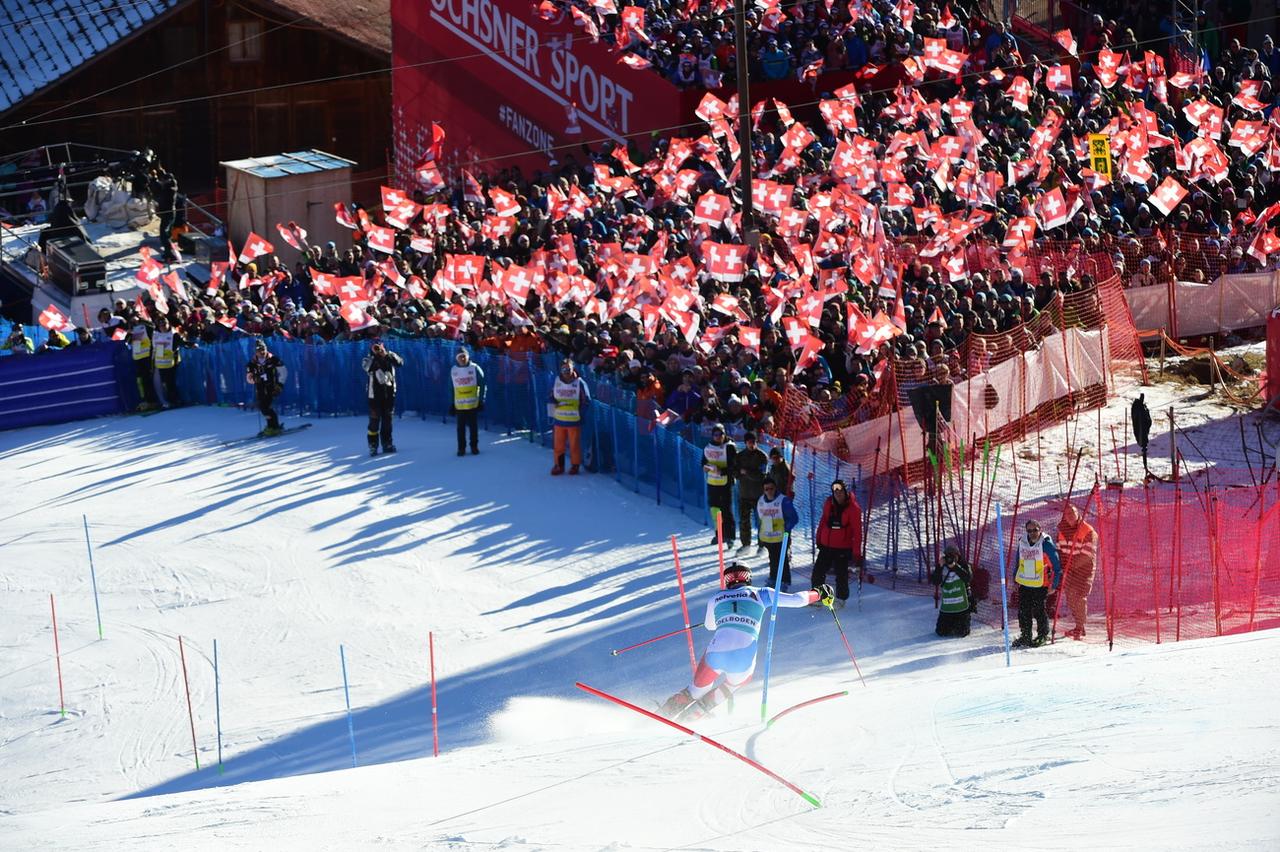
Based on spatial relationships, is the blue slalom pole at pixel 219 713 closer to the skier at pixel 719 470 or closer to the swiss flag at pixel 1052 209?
the skier at pixel 719 470

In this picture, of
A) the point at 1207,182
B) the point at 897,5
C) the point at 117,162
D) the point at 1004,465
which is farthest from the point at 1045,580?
the point at 117,162

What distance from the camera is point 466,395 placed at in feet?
73.8

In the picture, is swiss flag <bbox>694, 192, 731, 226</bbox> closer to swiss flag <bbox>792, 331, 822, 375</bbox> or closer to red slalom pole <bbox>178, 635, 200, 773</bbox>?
swiss flag <bbox>792, 331, 822, 375</bbox>

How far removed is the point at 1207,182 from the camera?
95.0ft

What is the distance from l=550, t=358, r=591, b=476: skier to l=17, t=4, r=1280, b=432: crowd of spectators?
53 cm

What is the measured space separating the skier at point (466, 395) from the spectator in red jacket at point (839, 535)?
6.12 metres

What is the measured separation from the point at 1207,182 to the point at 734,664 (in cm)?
1741

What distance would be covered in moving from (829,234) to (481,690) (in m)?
10.5

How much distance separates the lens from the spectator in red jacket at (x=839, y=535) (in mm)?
17516

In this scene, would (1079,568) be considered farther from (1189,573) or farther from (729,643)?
(729,643)

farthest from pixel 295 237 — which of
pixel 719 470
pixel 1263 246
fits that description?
pixel 1263 246

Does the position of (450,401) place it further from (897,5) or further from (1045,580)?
(897,5)

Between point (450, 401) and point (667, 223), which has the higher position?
point (667, 223)

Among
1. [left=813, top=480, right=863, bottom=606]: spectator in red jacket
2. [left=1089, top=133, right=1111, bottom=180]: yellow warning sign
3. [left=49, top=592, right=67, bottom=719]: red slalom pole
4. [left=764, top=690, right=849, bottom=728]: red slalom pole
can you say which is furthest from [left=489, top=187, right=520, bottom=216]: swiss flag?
[left=764, top=690, right=849, bottom=728]: red slalom pole
